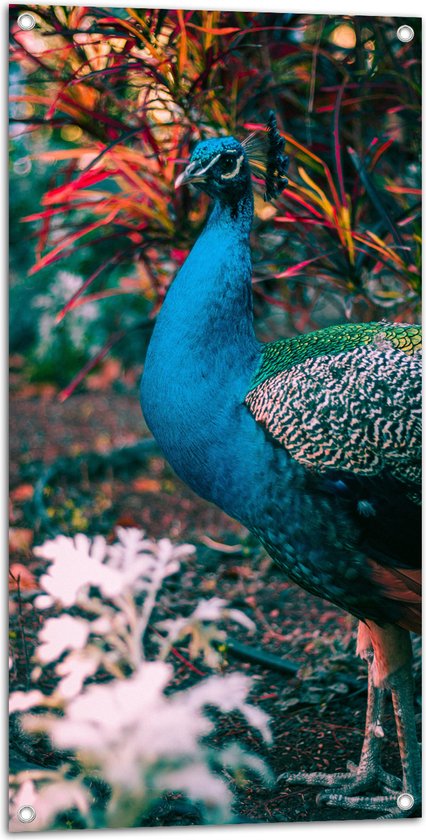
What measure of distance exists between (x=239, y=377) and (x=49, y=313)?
1.86m

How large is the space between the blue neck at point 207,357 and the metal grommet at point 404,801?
23.0 inches

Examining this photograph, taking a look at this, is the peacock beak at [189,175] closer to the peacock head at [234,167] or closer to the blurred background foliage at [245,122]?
the peacock head at [234,167]

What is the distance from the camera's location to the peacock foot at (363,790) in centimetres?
162

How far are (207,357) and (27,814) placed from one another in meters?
0.78

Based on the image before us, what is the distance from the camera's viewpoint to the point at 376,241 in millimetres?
1844

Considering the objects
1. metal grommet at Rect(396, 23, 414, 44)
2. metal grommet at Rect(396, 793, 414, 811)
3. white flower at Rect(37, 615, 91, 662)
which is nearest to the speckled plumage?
white flower at Rect(37, 615, 91, 662)

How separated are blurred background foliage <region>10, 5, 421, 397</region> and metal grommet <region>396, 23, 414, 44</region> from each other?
2 cm

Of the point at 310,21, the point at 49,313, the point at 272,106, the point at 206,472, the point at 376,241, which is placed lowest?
the point at 49,313

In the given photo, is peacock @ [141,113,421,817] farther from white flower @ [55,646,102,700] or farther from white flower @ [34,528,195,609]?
white flower @ [55,646,102,700]

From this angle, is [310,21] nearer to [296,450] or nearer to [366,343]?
[366,343]

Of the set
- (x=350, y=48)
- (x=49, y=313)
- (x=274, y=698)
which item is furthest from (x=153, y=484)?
(x=350, y=48)

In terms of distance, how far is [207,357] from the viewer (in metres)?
1.56

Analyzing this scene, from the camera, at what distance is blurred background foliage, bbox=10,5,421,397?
1.79 meters

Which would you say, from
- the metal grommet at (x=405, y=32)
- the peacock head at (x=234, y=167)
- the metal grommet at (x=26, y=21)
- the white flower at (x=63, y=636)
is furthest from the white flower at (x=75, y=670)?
the metal grommet at (x=405, y=32)
